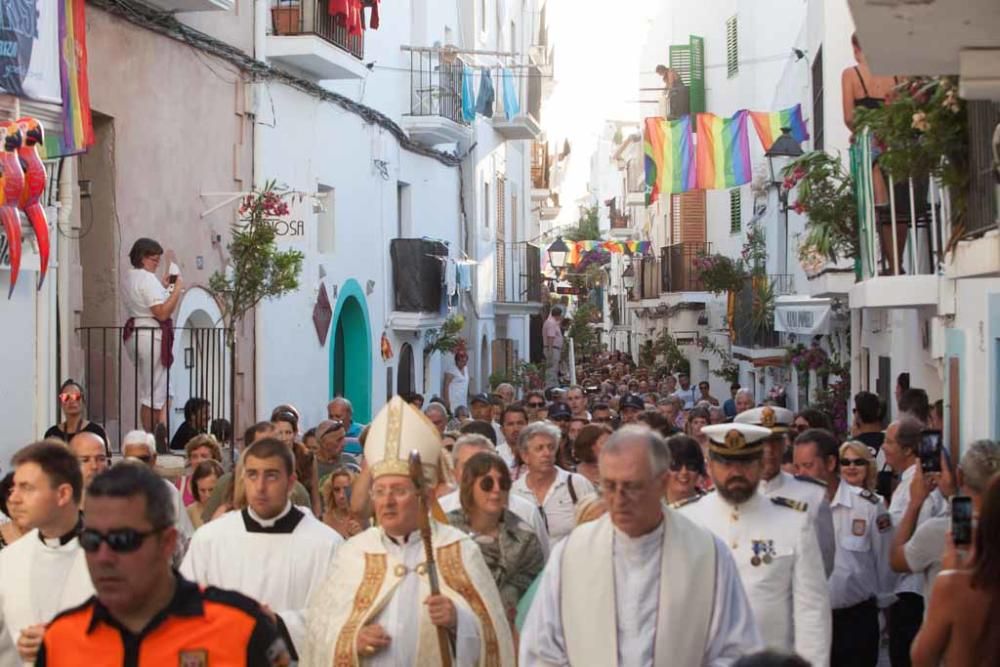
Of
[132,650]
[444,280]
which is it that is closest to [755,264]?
[444,280]

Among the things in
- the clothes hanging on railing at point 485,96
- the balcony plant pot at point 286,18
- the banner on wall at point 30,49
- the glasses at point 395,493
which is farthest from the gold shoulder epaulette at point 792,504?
the clothes hanging on railing at point 485,96

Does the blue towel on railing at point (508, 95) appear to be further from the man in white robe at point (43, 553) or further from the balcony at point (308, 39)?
the man in white robe at point (43, 553)

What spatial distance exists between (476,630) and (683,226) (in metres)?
39.4

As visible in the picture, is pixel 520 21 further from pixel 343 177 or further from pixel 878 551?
pixel 878 551

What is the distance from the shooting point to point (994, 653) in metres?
4.51

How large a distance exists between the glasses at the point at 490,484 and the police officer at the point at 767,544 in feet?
3.33

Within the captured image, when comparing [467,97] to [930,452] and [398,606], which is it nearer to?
[930,452]

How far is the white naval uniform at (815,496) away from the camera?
7.95 metres

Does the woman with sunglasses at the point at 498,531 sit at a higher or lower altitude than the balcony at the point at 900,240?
lower

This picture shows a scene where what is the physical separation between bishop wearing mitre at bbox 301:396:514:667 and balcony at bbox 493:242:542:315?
28.3 meters

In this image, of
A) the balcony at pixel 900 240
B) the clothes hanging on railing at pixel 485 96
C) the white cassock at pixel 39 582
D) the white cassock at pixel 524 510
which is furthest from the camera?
the clothes hanging on railing at pixel 485 96

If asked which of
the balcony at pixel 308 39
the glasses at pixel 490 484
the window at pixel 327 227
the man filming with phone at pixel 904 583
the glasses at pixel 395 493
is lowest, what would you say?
the man filming with phone at pixel 904 583

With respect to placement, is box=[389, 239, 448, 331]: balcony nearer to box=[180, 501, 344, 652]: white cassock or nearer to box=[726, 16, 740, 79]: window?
box=[726, 16, 740, 79]: window

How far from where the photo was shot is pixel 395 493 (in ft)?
21.7
